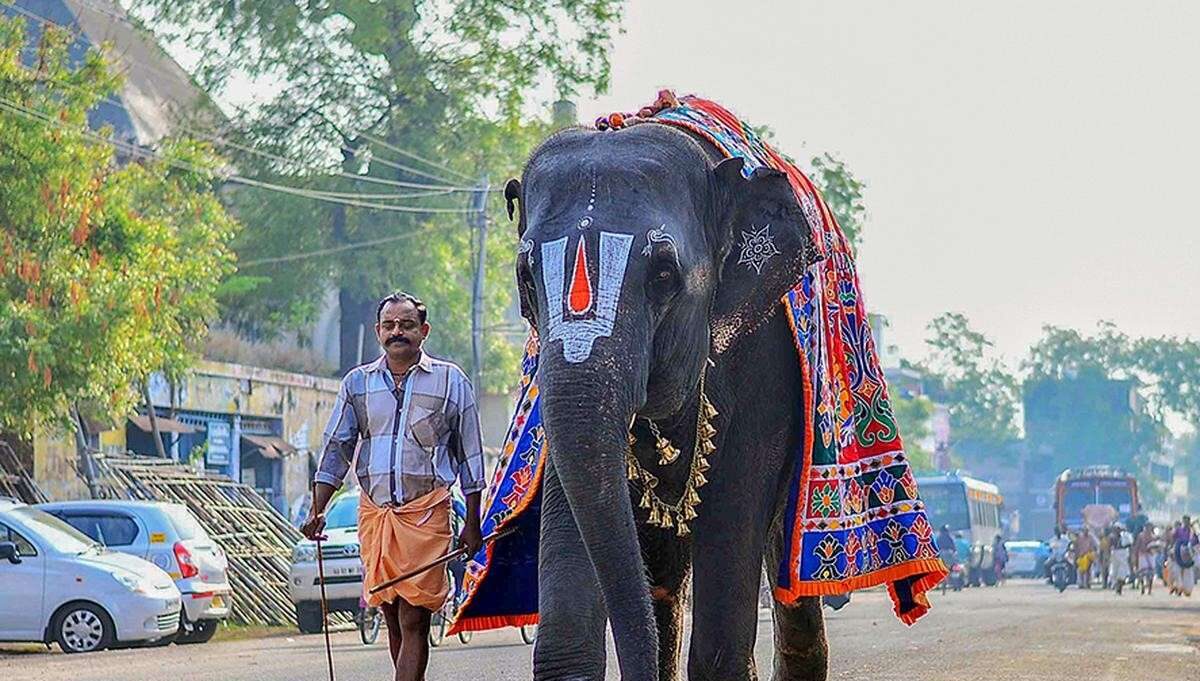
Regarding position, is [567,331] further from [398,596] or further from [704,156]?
[398,596]

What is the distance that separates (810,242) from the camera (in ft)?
22.3

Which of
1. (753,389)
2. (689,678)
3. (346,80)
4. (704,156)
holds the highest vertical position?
(346,80)

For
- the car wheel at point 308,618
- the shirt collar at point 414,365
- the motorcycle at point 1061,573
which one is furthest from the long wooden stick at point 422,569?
the motorcycle at point 1061,573

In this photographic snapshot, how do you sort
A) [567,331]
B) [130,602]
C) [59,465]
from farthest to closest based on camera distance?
[59,465] → [130,602] → [567,331]

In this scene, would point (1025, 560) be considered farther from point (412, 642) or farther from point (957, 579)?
point (412, 642)

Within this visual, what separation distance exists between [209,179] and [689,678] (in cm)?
2948

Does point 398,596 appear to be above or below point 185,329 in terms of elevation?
below

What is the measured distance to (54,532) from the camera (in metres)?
20.5

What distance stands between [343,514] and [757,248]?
1830 cm

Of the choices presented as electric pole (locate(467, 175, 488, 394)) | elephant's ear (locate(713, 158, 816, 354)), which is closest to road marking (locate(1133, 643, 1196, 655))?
elephant's ear (locate(713, 158, 816, 354))

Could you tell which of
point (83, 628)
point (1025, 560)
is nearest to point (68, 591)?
point (83, 628)

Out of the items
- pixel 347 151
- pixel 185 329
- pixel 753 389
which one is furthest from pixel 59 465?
pixel 753 389

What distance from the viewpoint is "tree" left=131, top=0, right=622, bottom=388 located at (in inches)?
1756

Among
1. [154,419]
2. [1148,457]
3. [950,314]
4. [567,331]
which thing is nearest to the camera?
[567,331]
